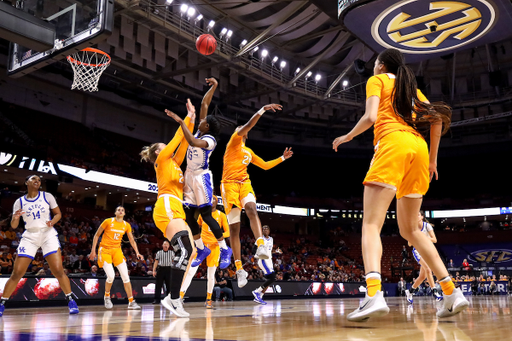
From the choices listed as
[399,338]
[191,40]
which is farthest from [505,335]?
[191,40]

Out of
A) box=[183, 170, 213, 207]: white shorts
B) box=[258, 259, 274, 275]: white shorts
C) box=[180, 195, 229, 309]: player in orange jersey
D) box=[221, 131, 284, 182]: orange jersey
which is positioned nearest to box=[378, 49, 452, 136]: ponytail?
box=[183, 170, 213, 207]: white shorts

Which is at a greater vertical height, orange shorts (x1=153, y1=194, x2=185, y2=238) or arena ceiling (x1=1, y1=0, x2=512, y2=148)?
arena ceiling (x1=1, y1=0, x2=512, y2=148)

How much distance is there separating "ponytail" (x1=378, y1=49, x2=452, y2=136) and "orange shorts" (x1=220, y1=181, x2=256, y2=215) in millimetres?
3549

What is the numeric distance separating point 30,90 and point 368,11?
692 inches

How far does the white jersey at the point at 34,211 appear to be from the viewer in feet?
20.9

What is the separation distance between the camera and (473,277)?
912 inches

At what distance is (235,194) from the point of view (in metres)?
6.75

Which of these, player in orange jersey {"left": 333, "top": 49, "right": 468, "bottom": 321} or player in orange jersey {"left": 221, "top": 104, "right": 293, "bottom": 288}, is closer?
player in orange jersey {"left": 333, "top": 49, "right": 468, "bottom": 321}

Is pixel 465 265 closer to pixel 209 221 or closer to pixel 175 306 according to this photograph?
pixel 209 221

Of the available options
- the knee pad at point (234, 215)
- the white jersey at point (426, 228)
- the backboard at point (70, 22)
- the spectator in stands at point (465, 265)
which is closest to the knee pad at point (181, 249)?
the knee pad at point (234, 215)

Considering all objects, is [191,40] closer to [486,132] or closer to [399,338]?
[399,338]

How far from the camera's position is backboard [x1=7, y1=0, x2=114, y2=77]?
276 inches

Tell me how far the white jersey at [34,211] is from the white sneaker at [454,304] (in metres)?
5.35

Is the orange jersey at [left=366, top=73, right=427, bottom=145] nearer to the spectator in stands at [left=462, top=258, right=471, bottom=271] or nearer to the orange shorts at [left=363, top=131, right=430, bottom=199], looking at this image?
the orange shorts at [left=363, top=131, right=430, bottom=199]
